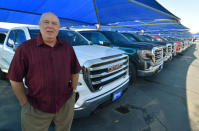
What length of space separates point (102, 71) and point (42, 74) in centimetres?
113

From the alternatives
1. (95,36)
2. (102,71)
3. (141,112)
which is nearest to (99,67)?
(102,71)

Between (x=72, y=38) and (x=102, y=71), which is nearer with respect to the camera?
(x=102, y=71)

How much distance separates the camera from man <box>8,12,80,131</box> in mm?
1123

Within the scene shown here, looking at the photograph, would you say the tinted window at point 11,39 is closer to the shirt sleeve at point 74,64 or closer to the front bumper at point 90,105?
the shirt sleeve at point 74,64

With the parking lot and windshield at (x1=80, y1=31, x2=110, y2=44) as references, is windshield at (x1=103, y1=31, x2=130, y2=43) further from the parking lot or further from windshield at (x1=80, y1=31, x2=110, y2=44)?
the parking lot

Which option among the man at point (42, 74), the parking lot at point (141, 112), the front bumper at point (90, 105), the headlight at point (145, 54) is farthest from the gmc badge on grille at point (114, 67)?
the headlight at point (145, 54)

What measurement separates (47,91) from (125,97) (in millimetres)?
2590

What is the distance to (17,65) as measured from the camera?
110 cm

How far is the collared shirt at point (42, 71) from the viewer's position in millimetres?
1118

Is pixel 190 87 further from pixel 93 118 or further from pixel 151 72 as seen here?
pixel 93 118

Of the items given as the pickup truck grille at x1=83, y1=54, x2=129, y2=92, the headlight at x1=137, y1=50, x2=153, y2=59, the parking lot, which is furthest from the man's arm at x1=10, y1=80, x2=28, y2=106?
the headlight at x1=137, y1=50, x2=153, y2=59

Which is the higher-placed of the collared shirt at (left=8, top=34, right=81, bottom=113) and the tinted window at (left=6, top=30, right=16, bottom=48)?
the tinted window at (left=6, top=30, right=16, bottom=48)

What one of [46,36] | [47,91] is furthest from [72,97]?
[46,36]

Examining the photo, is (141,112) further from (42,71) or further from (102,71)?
(42,71)
